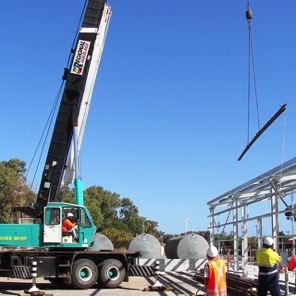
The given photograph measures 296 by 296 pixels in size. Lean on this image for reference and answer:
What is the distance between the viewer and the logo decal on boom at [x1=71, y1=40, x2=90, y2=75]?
1938 centimetres

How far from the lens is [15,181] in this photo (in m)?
55.4

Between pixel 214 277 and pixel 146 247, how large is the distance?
2209 cm

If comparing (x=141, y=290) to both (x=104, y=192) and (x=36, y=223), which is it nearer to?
(x=36, y=223)

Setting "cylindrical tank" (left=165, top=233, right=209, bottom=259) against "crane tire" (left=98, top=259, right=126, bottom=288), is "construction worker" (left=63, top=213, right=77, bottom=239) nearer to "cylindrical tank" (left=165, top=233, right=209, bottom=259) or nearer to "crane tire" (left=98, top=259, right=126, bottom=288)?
"crane tire" (left=98, top=259, right=126, bottom=288)

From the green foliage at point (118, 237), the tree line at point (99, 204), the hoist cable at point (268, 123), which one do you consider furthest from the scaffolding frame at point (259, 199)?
the green foliage at point (118, 237)

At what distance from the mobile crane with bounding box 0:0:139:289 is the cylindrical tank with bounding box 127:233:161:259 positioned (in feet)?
36.6

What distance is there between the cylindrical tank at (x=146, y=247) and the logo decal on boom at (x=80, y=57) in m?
13.7

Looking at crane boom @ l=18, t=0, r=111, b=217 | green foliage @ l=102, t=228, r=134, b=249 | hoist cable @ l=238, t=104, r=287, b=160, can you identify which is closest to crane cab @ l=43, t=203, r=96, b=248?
crane boom @ l=18, t=0, r=111, b=217

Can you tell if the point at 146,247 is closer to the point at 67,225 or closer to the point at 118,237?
the point at 67,225

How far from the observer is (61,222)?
17.3 m

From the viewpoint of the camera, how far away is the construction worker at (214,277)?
26.2 ft

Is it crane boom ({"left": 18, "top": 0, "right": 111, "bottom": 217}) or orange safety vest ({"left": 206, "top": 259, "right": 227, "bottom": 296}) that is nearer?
orange safety vest ({"left": 206, "top": 259, "right": 227, "bottom": 296})

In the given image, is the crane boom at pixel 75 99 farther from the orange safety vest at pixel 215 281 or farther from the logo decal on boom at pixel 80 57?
the orange safety vest at pixel 215 281

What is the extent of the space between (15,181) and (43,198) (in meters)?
38.7
